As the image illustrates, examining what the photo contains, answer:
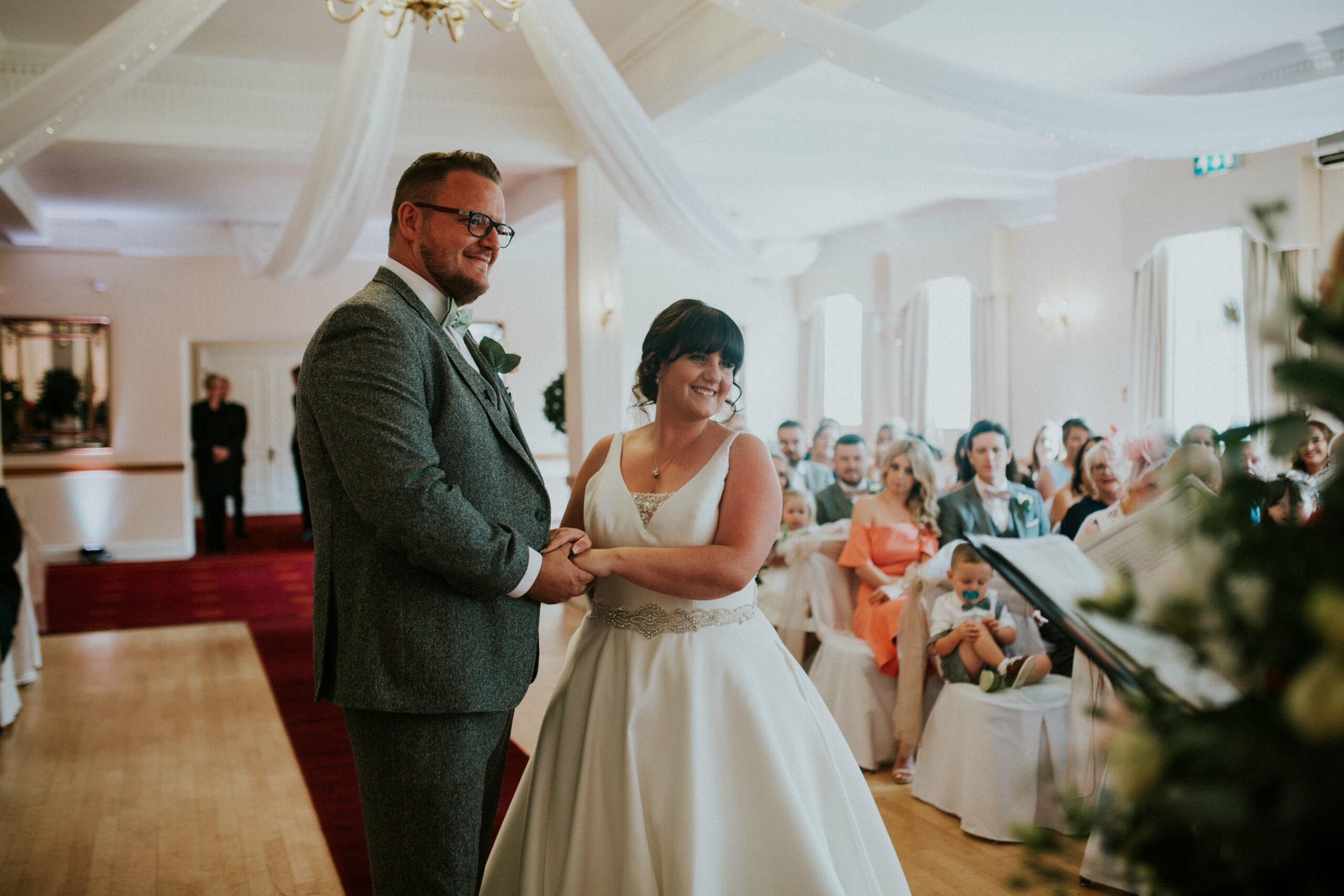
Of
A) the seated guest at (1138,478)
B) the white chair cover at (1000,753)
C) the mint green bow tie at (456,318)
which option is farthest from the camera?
the seated guest at (1138,478)

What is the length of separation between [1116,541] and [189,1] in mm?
3949

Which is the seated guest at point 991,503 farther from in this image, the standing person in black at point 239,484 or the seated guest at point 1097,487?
the standing person in black at point 239,484

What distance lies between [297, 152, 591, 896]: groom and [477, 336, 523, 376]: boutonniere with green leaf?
0.59 ft

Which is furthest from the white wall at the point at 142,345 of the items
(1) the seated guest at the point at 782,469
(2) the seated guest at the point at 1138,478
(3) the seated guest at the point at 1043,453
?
(2) the seated guest at the point at 1138,478

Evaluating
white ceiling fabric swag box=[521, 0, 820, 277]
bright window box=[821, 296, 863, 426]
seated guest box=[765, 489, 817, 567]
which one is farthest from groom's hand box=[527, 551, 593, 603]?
bright window box=[821, 296, 863, 426]

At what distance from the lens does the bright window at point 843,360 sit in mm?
14344

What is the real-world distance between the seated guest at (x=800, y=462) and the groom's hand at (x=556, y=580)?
5.89 metres

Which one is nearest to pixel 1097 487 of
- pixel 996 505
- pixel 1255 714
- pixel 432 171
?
pixel 996 505

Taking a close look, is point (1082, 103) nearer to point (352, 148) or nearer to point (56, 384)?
point (352, 148)

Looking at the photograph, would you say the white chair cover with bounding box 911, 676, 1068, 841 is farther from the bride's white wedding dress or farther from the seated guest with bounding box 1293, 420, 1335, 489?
the seated guest with bounding box 1293, 420, 1335, 489

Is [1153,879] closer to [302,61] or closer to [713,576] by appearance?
[713,576]

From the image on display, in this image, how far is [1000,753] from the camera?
3564 millimetres

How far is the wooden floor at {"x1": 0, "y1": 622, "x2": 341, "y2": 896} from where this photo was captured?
10.8 feet

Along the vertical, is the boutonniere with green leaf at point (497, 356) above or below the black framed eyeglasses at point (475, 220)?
below
